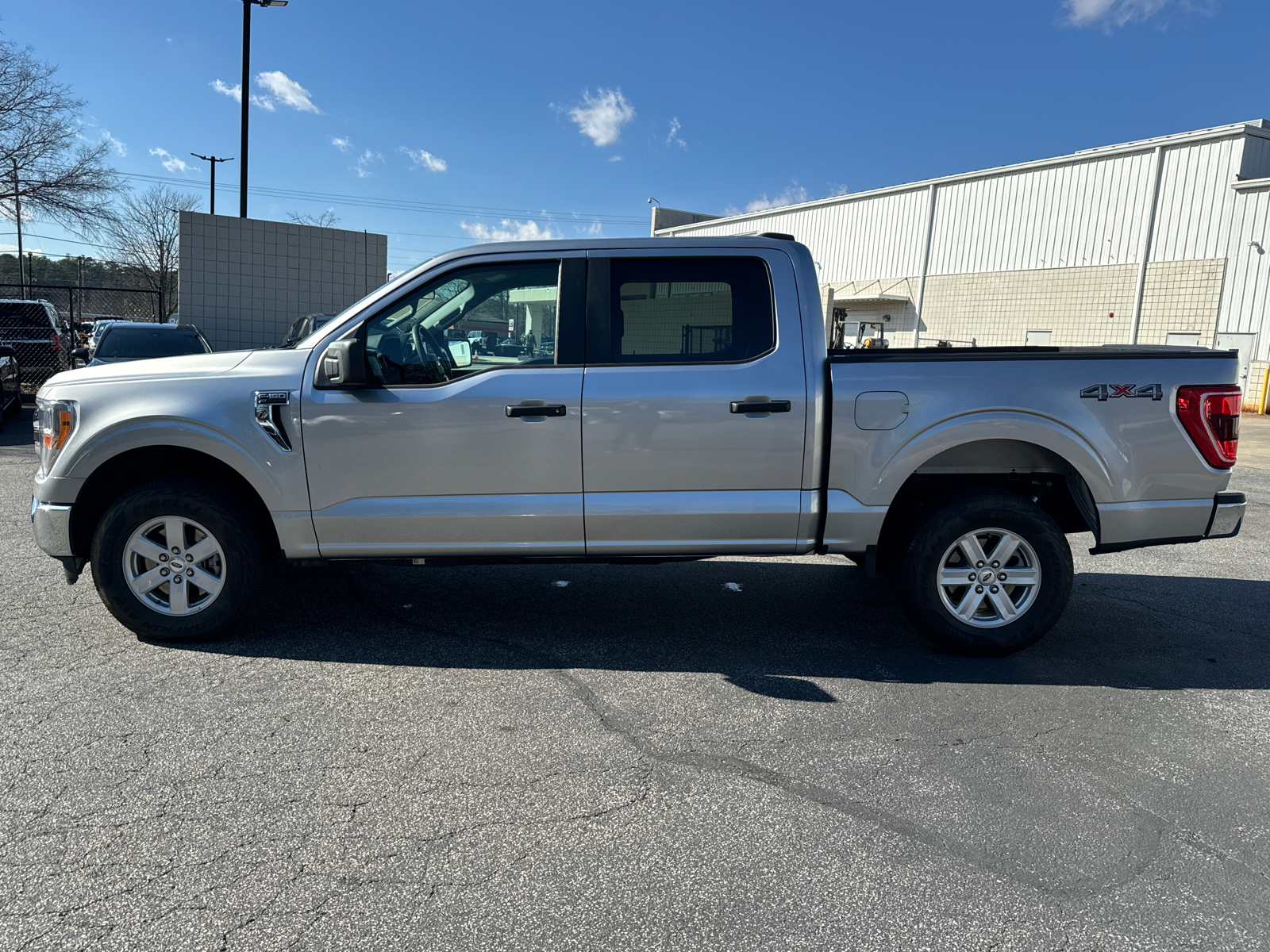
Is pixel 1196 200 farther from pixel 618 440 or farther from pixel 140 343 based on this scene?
pixel 618 440

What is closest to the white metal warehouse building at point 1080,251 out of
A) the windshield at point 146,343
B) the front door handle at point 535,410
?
the windshield at point 146,343

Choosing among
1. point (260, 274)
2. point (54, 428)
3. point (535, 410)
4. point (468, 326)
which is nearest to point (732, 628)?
point (535, 410)

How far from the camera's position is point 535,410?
445cm

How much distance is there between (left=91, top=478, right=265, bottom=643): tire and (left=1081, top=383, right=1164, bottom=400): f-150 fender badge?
4372 mm

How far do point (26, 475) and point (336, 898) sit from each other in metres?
9.17

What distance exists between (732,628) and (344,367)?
2.59m

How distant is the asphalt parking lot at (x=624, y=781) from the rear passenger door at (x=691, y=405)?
2.41 ft

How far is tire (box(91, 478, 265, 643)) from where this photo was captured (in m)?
4.57

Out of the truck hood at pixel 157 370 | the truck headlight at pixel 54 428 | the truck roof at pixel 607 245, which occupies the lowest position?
the truck headlight at pixel 54 428

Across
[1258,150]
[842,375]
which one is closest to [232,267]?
[842,375]

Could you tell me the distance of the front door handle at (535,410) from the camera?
4.45 m

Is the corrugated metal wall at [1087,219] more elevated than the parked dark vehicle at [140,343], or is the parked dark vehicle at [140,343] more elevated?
the corrugated metal wall at [1087,219]

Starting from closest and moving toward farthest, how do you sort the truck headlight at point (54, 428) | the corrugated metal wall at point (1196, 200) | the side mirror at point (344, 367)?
the side mirror at point (344, 367)
the truck headlight at point (54, 428)
the corrugated metal wall at point (1196, 200)

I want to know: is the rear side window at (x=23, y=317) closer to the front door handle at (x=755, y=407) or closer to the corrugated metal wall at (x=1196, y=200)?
the front door handle at (x=755, y=407)
